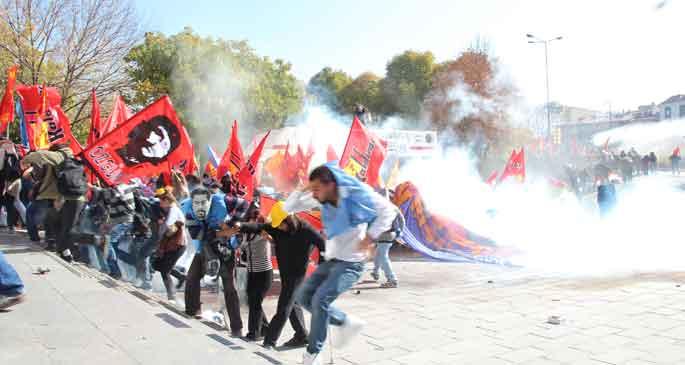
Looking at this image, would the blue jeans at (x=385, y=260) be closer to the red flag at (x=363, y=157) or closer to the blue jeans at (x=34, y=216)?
the red flag at (x=363, y=157)

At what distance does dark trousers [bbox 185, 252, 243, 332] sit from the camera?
561 cm

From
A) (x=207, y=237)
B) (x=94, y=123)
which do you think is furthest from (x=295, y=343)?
(x=94, y=123)

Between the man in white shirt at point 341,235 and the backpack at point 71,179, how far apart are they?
465cm

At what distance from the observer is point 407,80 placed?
50.8 metres

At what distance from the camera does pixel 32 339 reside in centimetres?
450

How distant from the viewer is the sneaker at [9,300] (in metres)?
5.09

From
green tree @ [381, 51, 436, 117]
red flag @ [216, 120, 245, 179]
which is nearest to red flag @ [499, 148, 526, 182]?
red flag @ [216, 120, 245, 179]

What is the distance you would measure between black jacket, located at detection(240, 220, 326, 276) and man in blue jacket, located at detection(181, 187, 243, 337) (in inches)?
24.0

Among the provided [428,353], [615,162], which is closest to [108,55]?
[428,353]

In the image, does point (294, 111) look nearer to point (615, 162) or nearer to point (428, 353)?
point (615, 162)

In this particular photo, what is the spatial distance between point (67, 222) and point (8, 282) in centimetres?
321

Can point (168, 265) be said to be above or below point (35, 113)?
below

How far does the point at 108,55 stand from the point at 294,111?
14.3 metres

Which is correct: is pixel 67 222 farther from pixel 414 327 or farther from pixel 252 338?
pixel 414 327
